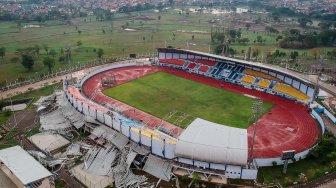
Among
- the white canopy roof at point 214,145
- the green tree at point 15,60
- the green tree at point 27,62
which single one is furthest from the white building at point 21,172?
the green tree at point 15,60

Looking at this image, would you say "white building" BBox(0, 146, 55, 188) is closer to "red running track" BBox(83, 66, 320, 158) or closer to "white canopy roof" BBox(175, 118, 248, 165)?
"white canopy roof" BBox(175, 118, 248, 165)

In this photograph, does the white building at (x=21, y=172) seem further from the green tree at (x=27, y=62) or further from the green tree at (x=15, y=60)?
the green tree at (x=15, y=60)

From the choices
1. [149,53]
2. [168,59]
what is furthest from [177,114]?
[149,53]

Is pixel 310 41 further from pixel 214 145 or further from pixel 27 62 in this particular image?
pixel 27 62

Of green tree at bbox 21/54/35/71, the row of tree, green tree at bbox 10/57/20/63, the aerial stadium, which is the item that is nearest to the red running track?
the aerial stadium

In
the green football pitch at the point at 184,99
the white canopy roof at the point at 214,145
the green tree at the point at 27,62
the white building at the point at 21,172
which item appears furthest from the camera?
the green tree at the point at 27,62

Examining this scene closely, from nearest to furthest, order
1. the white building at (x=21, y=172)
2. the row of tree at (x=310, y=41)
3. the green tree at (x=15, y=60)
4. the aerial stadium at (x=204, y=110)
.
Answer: the white building at (x=21, y=172)
the aerial stadium at (x=204, y=110)
the green tree at (x=15, y=60)
the row of tree at (x=310, y=41)

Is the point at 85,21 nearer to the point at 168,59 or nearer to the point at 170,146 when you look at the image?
the point at 168,59
